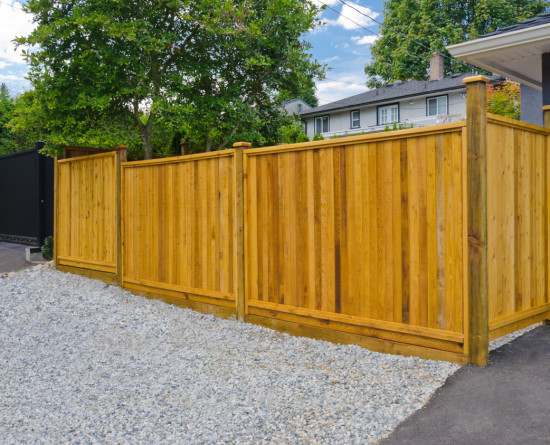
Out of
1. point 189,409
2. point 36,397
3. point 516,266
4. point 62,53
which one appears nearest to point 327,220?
point 516,266

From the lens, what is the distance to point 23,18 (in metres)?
7.38

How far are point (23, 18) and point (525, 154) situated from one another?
709 cm

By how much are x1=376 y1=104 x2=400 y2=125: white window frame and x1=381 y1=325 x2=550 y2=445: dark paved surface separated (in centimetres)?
2234

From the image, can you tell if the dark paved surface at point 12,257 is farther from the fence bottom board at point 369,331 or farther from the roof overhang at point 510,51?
the roof overhang at point 510,51

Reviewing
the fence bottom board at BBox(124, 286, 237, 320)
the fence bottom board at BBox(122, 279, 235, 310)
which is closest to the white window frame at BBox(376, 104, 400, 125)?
the fence bottom board at BBox(122, 279, 235, 310)

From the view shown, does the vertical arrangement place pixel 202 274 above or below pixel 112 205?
below

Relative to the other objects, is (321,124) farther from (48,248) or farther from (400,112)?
(48,248)

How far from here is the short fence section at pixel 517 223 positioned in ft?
12.3

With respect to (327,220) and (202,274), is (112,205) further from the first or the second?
(327,220)

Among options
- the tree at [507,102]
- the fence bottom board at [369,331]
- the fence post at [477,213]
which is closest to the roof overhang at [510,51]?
the fence post at [477,213]

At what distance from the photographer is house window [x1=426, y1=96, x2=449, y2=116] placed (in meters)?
23.2

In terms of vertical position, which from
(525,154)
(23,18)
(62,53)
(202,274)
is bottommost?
(202,274)

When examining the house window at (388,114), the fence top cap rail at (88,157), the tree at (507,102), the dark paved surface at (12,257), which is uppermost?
the house window at (388,114)

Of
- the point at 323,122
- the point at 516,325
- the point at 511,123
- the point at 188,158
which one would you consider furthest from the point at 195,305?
the point at 323,122
